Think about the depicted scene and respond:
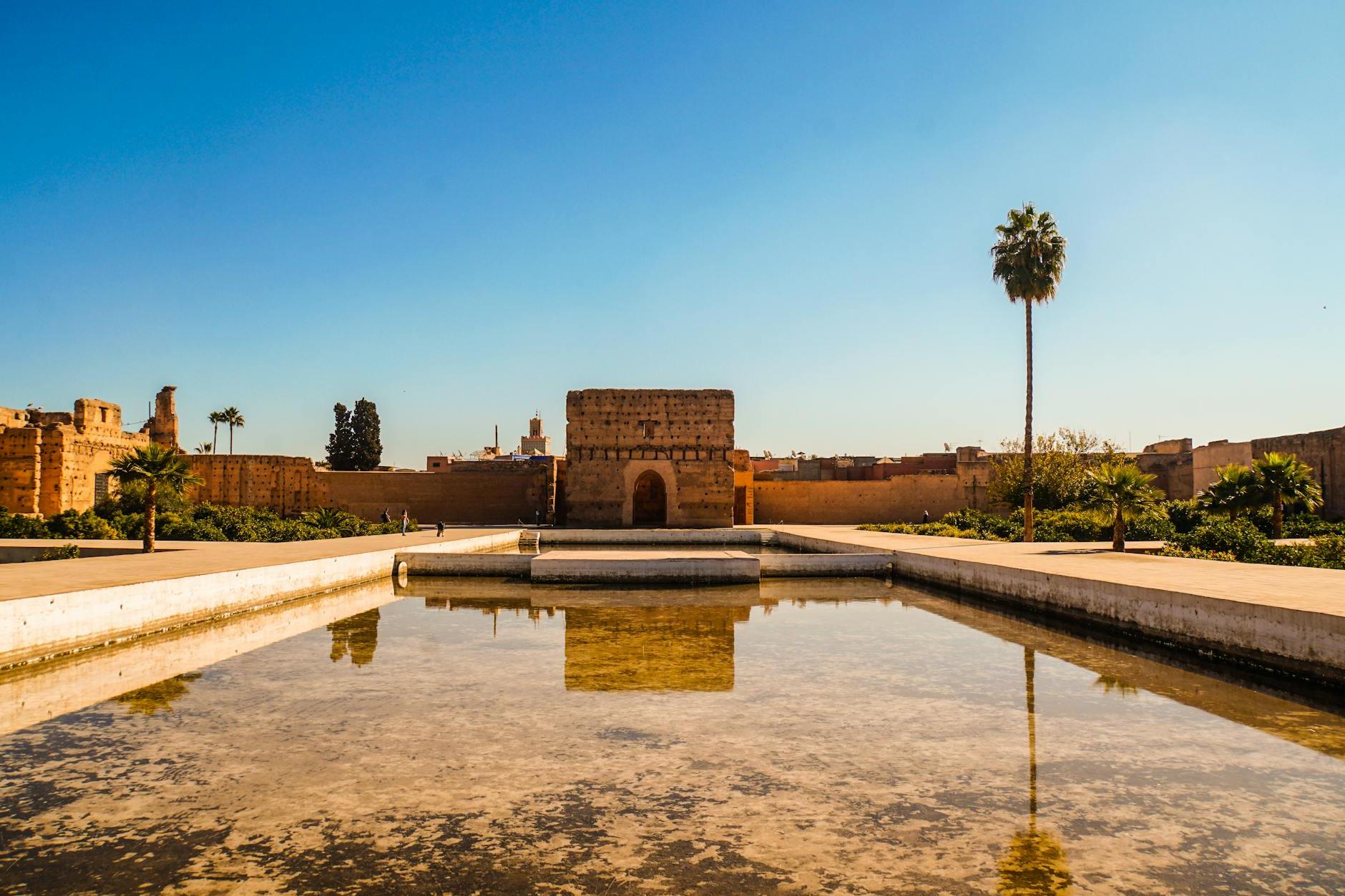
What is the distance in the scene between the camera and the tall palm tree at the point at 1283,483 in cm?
1526

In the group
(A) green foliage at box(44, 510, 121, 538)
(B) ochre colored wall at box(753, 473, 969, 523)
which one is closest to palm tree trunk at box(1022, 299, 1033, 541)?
(B) ochre colored wall at box(753, 473, 969, 523)

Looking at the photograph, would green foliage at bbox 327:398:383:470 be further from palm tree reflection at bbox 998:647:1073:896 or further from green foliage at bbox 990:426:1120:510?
palm tree reflection at bbox 998:647:1073:896

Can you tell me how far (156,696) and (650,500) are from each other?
81.7 feet

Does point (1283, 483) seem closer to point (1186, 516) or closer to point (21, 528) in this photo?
point (1186, 516)

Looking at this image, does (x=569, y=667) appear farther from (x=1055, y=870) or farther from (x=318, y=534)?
(x=318, y=534)

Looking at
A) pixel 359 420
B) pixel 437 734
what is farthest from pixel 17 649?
pixel 359 420

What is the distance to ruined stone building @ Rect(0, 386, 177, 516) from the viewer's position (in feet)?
77.5

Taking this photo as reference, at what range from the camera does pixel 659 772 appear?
4.63 metres

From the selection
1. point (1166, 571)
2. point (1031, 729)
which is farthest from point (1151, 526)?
point (1031, 729)

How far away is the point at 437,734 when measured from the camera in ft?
17.6

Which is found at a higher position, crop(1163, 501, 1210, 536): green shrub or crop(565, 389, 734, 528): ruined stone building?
crop(565, 389, 734, 528): ruined stone building

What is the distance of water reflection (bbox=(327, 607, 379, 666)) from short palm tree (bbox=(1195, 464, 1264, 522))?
13712mm

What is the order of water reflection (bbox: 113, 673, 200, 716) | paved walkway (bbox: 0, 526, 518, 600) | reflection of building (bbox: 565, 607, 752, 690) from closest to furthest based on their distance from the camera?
water reflection (bbox: 113, 673, 200, 716), reflection of building (bbox: 565, 607, 752, 690), paved walkway (bbox: 0, 526, 518, 600)

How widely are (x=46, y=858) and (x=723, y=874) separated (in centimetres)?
265
